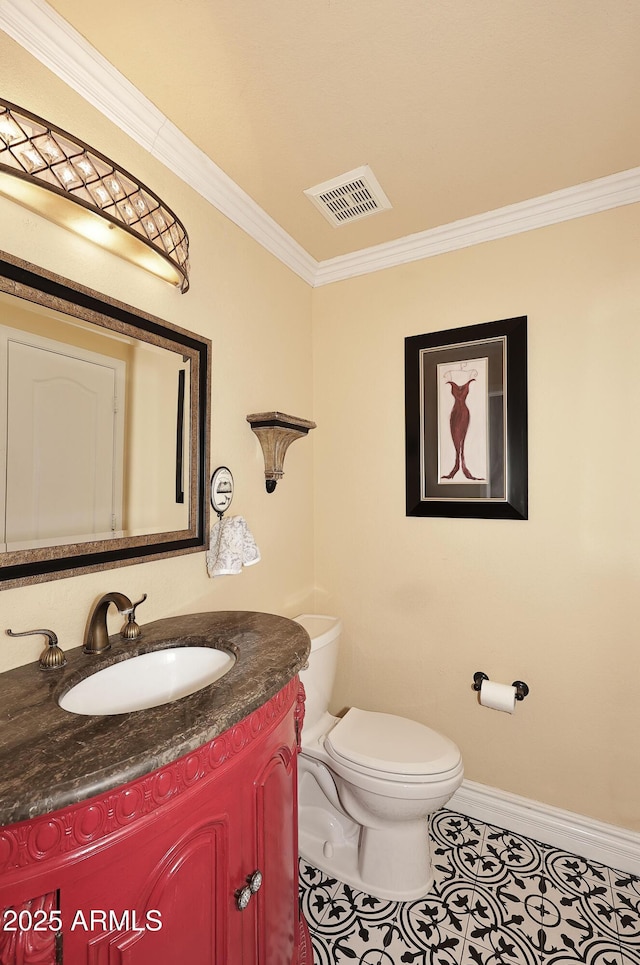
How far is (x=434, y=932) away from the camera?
1448 mm

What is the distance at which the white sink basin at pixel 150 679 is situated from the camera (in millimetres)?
1074

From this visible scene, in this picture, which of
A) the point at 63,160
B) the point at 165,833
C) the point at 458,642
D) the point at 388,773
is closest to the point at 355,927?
the point at 388,773

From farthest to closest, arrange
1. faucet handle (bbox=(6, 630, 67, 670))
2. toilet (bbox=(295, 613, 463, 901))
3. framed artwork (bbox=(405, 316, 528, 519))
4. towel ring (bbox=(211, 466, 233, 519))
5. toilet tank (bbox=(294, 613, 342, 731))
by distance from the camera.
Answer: framed artwork (bbox=(405, 316, 528, 519)), toilet tank (bbox=(294, 613, 342, 731)), towel ring (bbox=(211, 466, 233, 519)), toilet (bbox=(295, 613, 463, 901)), faucet handle (bbox=(6, 630, 67, 670))

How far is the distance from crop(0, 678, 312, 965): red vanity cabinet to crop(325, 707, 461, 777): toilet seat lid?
0.50 meters

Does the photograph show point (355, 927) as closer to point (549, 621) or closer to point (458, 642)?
point (458, 642)

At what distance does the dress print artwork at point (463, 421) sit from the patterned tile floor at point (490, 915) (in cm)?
148

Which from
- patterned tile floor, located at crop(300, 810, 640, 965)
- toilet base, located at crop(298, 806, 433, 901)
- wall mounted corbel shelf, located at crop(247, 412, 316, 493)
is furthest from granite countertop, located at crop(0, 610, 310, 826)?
patterned tile floor, located at crop(300, 810, 640, 965)

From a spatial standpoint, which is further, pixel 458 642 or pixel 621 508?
pixel 458 642

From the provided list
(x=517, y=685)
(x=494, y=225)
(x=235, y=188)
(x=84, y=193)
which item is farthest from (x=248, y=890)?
(x=494, y=225)

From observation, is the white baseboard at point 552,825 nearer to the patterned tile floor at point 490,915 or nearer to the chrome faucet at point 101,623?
the patterned tile floor at point 490,915

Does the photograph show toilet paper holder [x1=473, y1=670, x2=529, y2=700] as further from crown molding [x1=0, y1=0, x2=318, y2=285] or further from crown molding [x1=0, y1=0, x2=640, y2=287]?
crown molding [x1=0, y1=0, x2=318, y2=285]

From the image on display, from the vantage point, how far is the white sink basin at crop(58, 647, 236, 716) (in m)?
1.07

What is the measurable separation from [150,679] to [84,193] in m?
1.22

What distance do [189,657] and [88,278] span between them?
3.52ft
